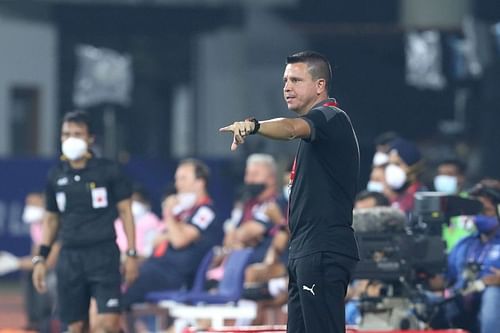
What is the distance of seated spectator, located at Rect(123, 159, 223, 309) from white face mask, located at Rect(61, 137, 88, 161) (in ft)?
8.62

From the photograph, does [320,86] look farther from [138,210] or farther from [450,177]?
[138,210]

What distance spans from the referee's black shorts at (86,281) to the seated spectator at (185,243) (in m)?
2.35

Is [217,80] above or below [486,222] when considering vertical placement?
above

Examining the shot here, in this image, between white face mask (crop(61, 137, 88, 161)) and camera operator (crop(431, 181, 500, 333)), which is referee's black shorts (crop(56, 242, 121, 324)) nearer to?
white face mask (crop(61, 137, 88, 161))

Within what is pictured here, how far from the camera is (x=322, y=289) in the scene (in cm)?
827

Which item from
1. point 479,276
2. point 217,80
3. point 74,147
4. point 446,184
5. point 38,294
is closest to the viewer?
point 479,276

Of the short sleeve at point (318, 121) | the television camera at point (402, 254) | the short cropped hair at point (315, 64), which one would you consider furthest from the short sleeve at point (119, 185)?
the short sleeve at point (318, 121)

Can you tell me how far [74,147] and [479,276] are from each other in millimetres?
3022

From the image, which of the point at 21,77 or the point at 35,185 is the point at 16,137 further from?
the point at 35,185

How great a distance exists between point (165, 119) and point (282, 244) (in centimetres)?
1432

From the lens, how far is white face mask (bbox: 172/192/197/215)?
14.2 meters

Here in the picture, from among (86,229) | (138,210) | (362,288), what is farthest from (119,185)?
(138,210)

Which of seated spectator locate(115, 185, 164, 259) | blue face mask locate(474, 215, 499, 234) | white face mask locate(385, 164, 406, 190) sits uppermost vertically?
white face mask locate(385, 164, 406, 190)

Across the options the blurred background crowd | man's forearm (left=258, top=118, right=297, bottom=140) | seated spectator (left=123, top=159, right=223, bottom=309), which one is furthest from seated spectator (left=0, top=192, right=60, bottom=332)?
man's forearm (left=258, top=118, right=297, bottom=140)
